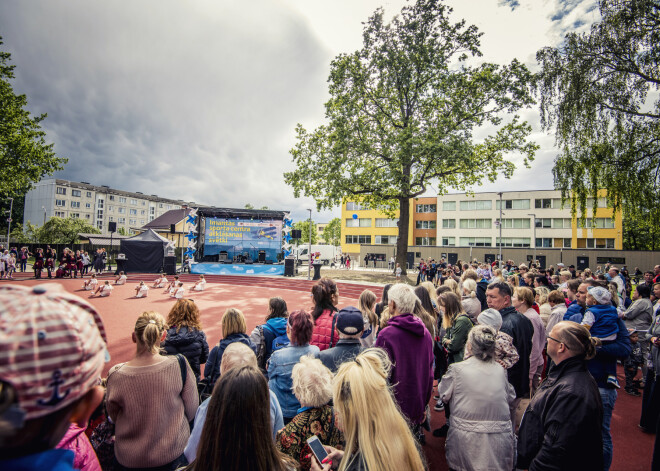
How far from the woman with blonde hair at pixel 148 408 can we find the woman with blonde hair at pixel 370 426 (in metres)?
1.41

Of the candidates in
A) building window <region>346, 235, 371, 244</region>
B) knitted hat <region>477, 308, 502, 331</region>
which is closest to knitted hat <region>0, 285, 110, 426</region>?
knitted hat <region>477, 308, 502, 331</region>

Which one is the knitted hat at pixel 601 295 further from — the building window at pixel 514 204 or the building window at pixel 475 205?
the building window at pixel 514 204

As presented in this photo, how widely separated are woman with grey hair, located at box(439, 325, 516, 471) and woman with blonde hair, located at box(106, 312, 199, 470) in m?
2.33

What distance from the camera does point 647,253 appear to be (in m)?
33.5

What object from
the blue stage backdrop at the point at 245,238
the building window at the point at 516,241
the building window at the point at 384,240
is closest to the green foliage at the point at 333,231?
the building window at the point at 384,240

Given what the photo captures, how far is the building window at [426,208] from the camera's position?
51.0 meters

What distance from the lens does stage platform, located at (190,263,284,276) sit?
75.8ft

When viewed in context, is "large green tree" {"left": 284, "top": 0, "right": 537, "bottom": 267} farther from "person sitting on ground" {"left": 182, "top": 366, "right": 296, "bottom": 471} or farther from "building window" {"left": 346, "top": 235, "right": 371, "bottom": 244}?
"building window" {"left": 346, "top": 235, "right": 371, "bottom": 244}

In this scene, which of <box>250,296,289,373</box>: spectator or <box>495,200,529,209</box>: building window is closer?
<box>250,296,289,373</box>: spectator

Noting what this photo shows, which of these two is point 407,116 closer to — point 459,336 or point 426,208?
point 459,336

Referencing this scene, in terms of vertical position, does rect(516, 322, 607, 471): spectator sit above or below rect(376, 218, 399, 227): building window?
below

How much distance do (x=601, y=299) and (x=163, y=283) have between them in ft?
58.5

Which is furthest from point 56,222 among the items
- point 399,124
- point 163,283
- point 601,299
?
point 601,299

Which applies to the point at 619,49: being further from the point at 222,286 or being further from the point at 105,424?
the point at 222,286
